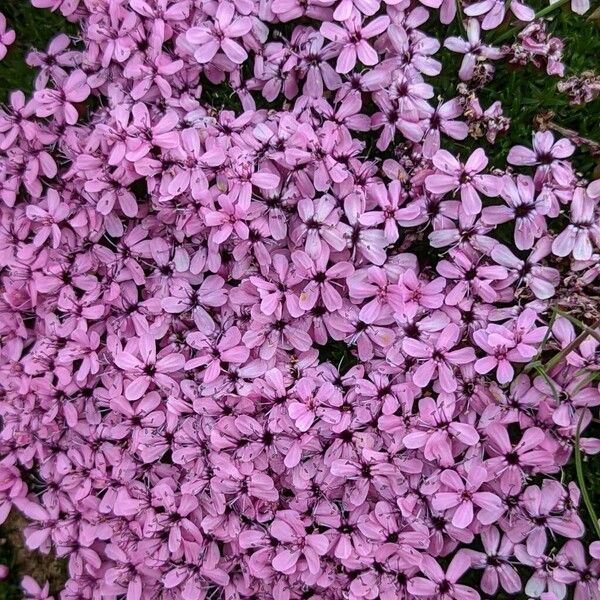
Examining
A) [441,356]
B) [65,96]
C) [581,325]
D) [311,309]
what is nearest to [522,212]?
[581,325]

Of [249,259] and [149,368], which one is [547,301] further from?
[149,368]

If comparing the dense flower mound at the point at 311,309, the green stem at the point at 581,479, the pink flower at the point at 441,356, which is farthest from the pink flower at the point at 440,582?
the pink flower at the point at 441,356

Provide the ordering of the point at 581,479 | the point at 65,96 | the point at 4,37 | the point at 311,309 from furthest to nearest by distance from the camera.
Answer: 1. the point at 4,37
2. the point at 65,96
3. the point at 311,309
4. the point at 581,479

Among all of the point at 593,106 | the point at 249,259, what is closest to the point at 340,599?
the point at 249,259

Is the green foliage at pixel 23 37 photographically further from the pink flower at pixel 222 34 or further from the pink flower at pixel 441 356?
the pink flower at pixel 441 356

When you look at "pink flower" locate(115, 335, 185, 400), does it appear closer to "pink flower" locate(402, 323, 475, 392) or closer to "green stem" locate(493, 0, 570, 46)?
"pink flower" locate(402, 323, 475, 392)

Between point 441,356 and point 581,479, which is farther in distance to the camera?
point 441,356

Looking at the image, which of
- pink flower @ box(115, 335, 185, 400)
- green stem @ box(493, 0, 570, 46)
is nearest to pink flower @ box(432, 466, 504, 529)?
pink flower @ box(115, 335, 185, 400)

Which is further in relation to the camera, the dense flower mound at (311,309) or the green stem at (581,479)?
the dense flower mound at (311,309)

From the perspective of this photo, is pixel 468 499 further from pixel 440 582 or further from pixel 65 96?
pixel 65 96
